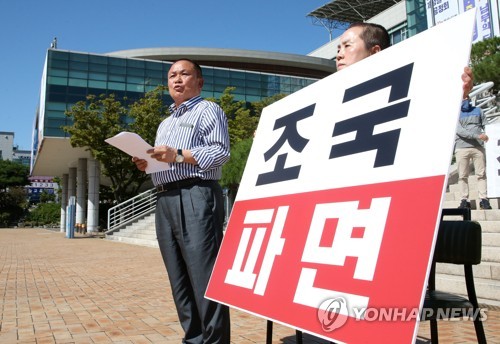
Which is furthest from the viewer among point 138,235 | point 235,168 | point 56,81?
point 56,81

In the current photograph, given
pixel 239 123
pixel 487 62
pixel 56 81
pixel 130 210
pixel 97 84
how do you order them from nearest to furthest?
pixel 487 62 → pixel 130 210 → pixel 239 123 → pixel 56 81 → pixel 97 84

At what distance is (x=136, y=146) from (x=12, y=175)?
6137 cm

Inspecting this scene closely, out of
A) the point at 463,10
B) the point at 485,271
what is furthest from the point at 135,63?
the point at 485,271

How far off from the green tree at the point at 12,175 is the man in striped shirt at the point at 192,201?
198ft

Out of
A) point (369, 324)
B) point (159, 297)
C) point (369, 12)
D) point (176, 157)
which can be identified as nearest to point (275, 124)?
point (176, 157)

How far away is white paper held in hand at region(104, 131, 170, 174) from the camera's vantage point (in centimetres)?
224

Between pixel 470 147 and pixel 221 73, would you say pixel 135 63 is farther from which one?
pixel 470 147

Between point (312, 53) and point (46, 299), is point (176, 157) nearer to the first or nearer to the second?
point (46, 299)

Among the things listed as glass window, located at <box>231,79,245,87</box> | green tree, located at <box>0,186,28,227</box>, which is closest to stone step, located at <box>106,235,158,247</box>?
glass window, located at <box>231,79,245,87</box>

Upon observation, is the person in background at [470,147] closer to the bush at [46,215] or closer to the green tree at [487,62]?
the green tree at [487,62]

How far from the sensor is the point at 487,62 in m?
13.4

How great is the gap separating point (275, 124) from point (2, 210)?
202ft

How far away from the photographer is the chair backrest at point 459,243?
2070 millimetres

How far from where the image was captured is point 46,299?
528cm
